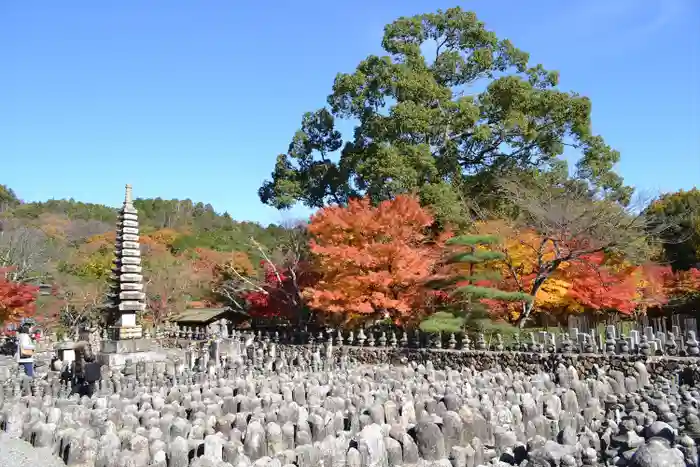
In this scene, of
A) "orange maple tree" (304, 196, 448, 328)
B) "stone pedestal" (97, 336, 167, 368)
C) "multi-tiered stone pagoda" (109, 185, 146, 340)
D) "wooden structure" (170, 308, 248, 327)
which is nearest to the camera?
"stone pedestal" (97, 336, 167, 368)

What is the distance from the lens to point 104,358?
1922 centimetres

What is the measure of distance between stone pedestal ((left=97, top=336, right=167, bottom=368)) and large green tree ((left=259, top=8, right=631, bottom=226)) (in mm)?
12094

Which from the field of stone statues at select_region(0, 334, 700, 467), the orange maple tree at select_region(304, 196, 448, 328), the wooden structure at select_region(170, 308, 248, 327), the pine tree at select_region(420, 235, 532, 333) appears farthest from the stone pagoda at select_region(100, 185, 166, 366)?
the wooden structure at select_region(170, 308, 248, 327)

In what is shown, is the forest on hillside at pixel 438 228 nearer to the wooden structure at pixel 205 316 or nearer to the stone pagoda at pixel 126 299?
the wooden structure at pixel 205 316

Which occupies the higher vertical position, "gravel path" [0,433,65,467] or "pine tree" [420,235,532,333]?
"pine tree" [420,235,532,333]

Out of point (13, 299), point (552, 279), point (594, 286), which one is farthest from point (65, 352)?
point (594, 286)

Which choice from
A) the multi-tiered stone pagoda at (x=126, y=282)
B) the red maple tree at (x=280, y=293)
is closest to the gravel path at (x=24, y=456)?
the multi-tiered stone pagoda at (x=126, y=282)

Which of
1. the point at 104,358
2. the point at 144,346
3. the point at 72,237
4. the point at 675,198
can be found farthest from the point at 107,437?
the point at 72,237

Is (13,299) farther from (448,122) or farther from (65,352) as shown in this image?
(448,122)

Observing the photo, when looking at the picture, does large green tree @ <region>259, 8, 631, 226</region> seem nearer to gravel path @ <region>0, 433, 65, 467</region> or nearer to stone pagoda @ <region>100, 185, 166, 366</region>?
stone pagoda @ <region>100, 185, 166, 366</region>

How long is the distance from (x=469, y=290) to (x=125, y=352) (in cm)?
1175

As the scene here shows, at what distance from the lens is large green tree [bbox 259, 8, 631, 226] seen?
26.6 m

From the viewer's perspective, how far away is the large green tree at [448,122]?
26594mm

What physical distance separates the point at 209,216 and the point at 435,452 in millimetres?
65623
